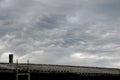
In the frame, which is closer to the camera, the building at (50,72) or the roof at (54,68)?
the building at (50,72)

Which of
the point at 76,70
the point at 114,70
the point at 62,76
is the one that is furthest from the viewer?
the point at 114,70

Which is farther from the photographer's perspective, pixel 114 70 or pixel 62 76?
pixel 114 70

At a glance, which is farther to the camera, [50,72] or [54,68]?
[54,68]

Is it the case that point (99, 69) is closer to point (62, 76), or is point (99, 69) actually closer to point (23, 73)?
point (62, 76)

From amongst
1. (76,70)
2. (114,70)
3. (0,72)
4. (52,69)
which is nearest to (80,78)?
(76,70)

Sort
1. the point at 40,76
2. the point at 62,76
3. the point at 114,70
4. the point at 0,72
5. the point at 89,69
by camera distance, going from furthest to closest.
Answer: the point at 114,70 → the point at 89,69 → the point at 62,76 → the point at 40,76 → the point at 0,72

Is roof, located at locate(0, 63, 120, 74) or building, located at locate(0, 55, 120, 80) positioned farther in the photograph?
roof, located at locate(0, 63, 120, 74)

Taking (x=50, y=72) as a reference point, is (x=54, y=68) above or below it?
above

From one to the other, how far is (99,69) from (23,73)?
16.6 meters

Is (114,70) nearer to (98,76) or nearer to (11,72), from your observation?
(98,76)

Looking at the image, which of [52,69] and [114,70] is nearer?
[52,69]

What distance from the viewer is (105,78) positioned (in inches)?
1786

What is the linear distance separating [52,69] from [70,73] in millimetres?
2732

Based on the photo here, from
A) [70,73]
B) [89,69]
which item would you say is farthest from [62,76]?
[89,69]
